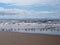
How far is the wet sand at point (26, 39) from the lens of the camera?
1.50 metres

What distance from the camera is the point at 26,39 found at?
1.57m

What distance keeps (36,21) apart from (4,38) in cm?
45

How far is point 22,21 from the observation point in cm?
153

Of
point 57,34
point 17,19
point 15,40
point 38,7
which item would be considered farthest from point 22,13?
point 57,34

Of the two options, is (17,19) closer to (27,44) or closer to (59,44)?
(27,44)

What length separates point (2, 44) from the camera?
164cm

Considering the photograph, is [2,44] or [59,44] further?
[2,44]

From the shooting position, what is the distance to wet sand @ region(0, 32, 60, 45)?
4.92 ft

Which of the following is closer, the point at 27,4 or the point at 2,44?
the point at 27,4

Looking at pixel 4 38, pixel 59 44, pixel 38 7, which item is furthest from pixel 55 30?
pixel 4 38

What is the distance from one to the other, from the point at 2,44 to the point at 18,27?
0.30 metres

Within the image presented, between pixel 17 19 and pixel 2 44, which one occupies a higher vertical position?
pixel 17 19

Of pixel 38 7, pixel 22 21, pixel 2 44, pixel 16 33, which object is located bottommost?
pixel 2 44

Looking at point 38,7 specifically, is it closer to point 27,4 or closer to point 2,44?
point 27,4
